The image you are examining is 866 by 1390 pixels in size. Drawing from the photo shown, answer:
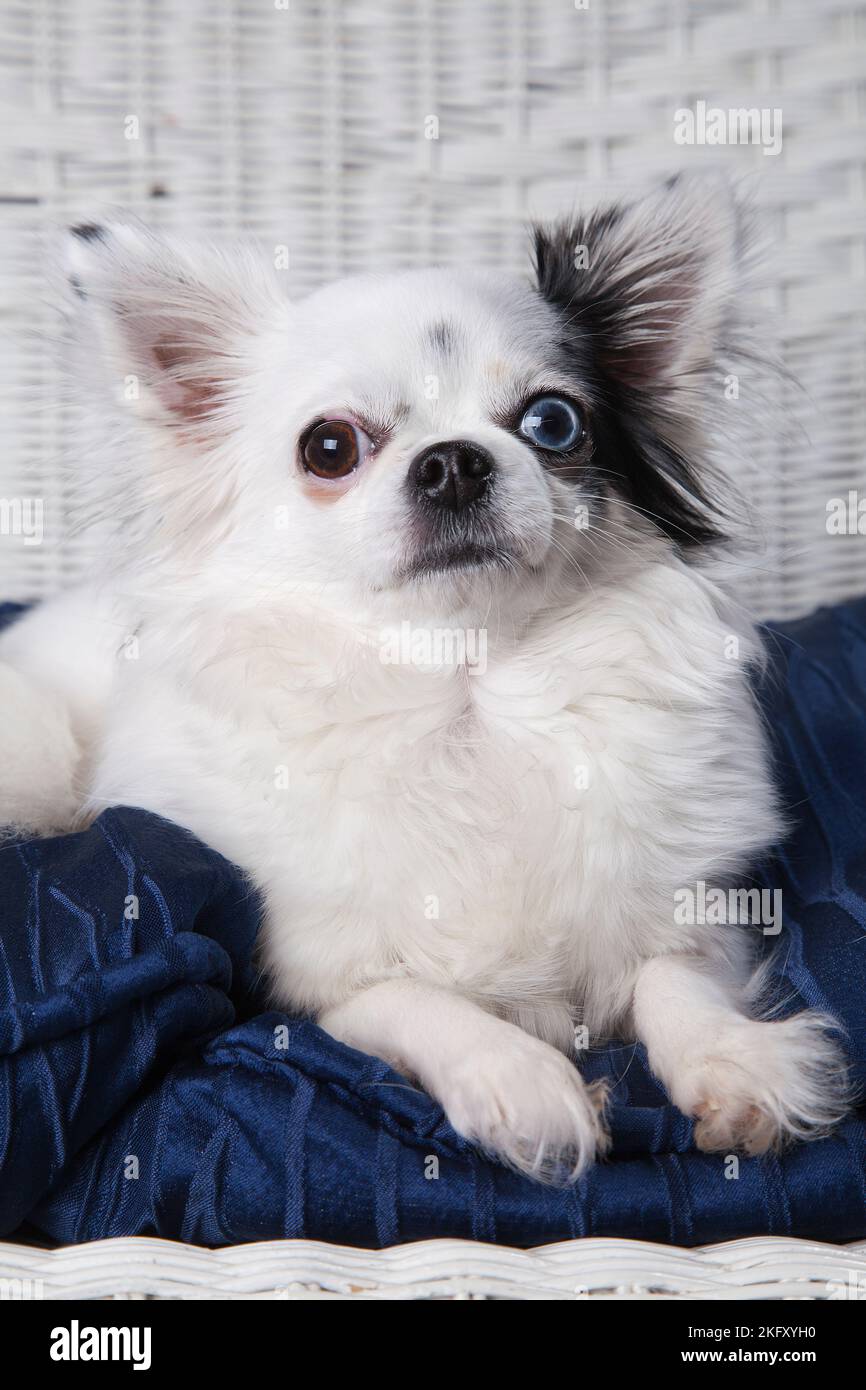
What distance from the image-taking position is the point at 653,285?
1.85 meters

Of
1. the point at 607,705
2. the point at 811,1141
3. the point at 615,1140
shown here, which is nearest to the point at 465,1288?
the point at 615,1140

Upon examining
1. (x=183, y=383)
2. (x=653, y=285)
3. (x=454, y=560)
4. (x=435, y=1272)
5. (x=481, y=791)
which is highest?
(x=653, y=285)

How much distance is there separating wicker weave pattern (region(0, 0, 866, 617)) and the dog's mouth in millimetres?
1333

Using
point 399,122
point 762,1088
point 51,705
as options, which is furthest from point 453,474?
point 399,122

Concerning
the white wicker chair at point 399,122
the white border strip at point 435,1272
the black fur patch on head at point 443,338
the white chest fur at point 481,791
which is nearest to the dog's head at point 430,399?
the black fur patch on head at point 443,338

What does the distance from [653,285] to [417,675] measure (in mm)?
720

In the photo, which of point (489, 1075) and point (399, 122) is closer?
point (489, 1075)

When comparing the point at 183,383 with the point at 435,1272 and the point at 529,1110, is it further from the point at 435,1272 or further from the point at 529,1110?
the point at 435,1272

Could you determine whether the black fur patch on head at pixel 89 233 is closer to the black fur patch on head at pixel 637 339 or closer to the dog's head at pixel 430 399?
the dog's head at pixel 430 399

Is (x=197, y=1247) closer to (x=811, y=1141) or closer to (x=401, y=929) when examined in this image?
(x=401, y=929)

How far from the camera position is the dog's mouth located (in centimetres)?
152

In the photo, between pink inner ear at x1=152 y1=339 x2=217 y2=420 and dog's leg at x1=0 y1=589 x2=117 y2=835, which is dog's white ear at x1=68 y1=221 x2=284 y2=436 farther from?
dog's leg at x1=0 y1=589 x2=117 y2=835

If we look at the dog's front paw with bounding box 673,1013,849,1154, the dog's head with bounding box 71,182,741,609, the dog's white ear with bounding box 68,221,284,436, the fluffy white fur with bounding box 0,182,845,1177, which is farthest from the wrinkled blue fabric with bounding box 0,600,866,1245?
the dog's white ear with bounding box 68,221,284,436

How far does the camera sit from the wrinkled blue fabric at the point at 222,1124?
4.00 feet
